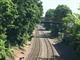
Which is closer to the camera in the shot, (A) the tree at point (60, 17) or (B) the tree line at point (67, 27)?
(B) the tree line at point (67, 27)

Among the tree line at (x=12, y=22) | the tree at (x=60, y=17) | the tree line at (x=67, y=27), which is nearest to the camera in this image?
the tree line at (x=12, y=22)

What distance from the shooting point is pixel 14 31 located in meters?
79.6

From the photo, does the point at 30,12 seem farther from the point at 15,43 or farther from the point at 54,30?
the point at 54,30

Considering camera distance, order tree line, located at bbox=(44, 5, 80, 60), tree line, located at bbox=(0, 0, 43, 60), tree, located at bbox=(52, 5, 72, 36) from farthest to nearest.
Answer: tree, located at bbox=(52, 5, 72, 36) → tree line, located at bbox=(44, 5, 80, 60) → tree line, located at bbox=(0, 0, 43, 60)

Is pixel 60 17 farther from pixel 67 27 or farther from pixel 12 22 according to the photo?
pixel 12 22

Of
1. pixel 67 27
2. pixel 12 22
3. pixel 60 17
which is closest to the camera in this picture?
pixel 12 22

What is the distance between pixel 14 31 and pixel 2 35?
794 inches

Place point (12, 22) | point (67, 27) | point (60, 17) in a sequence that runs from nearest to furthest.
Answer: point (12, 22) < point (67, 27) < point (60, 17)

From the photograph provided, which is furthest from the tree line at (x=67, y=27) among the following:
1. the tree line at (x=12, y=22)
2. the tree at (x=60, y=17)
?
the tree line at (x=12, y=22)

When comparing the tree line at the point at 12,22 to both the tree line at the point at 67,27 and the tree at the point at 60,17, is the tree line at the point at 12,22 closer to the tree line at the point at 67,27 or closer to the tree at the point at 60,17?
the tree line at the point at 67,27

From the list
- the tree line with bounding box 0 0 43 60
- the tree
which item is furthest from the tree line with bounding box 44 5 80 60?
the tree line with bounding box 0 0 43 60

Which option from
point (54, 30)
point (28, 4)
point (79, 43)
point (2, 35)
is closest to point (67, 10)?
point (54, 30)

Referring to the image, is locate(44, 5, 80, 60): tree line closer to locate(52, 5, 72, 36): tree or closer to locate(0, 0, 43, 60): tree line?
locate(52, 5, 72, 36): tree

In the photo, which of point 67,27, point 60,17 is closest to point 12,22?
point 67,27
